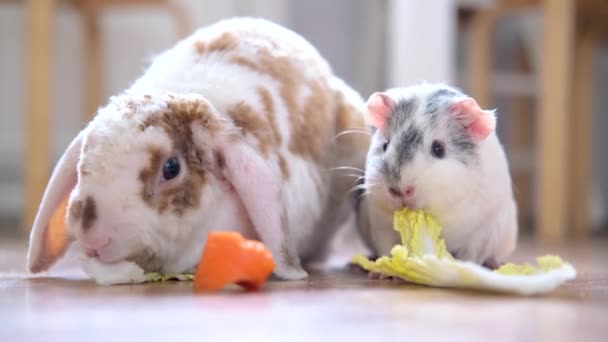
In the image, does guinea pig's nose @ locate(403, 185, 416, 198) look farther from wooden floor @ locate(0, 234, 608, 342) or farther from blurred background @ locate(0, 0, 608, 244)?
blurred background @ locate(0, 0, 608, 244)

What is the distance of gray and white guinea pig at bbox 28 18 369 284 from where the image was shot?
5.39ft

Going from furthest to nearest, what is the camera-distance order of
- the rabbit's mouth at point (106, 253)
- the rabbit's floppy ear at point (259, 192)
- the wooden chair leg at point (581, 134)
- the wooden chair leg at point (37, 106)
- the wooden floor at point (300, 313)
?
the wooden chair leg at point (581, 134) < the wooden chair leg at point (37, 106) < the rabbit's floppy ear at point (259, 192) < the rabbit's mouth at point (106, 253) < the wooden floor at point (300, 313)

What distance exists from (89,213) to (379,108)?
750mm

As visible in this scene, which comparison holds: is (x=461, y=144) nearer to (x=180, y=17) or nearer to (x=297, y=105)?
(x=297, y=105)

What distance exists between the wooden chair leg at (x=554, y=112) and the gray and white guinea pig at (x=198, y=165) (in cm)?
175

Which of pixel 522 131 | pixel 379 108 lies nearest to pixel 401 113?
pixel 379 108

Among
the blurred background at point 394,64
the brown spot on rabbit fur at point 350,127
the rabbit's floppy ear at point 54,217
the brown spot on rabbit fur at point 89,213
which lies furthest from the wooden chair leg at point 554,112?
the brown spot on rabbit fur at point 89,213

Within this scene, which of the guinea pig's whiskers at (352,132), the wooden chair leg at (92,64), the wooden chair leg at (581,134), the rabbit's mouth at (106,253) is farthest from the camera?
the wooden chair leg at (581,134)

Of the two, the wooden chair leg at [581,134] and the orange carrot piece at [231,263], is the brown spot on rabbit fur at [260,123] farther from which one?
the wooden chair leg at [581,134]

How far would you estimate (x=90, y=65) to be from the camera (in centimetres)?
430

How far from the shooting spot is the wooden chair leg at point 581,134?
178 inches

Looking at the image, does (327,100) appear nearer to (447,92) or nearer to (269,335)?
(447,92)

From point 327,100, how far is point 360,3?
9.62ft

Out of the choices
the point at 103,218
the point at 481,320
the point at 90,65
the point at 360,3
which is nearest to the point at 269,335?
the point at 481,320
